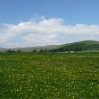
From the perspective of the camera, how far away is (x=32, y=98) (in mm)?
20906

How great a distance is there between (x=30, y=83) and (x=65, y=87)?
449 cm

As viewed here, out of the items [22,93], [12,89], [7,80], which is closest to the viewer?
[22,93]

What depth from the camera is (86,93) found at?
22984mm

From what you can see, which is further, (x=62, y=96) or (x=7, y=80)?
(x=7, y=80)

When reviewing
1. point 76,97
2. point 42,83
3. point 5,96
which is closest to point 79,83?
point 42,83

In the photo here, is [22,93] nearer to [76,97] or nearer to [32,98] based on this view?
[32,98]

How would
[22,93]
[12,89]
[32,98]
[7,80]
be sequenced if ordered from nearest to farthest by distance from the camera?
[32,98] < [22,93] < [12,89] < [7,80]

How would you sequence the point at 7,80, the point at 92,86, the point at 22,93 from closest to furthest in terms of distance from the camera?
the point at 22,93, the point at 92,86, the point at 7,80

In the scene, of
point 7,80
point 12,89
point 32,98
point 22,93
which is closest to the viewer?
point 32,98

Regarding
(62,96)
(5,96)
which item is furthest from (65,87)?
(5,96)

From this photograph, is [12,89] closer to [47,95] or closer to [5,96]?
[5,96]

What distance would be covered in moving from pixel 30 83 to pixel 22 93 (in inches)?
187

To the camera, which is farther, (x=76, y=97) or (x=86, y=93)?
A: (x=86, y=93)

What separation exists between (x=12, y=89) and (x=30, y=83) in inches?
134
